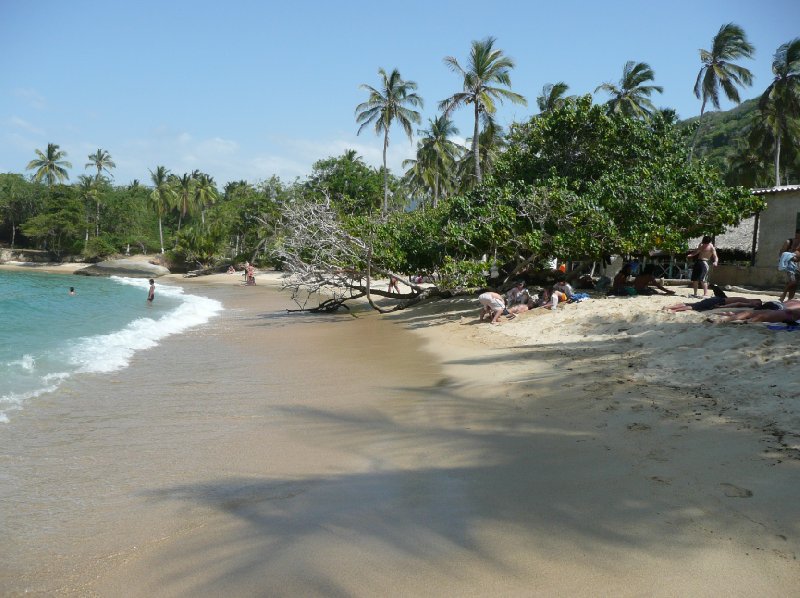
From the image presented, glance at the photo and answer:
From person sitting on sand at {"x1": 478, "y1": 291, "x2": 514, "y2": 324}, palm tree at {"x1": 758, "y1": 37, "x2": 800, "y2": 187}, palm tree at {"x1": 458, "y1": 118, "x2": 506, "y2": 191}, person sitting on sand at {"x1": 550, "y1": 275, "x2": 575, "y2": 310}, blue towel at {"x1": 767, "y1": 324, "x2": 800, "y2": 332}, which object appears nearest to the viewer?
blue towel at {"x1": 767, "y1": 324, "x2": 800, "y2": 332}

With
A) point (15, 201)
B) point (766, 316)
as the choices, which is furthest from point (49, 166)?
point (766, 316)

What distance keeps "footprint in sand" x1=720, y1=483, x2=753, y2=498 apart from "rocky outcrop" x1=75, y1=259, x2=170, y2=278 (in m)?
54.6

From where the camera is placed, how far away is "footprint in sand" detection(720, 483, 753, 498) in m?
3.85

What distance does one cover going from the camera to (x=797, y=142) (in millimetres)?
34938

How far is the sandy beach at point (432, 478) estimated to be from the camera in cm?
324

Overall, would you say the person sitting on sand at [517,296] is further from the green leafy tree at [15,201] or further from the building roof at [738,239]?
the green leafy tree at [15,201]

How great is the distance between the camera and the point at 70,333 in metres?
14.5

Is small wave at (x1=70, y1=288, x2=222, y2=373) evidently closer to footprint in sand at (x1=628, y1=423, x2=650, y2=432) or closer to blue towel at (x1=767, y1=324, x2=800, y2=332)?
footprint in sand at (x1=628, y1=423, x2=650, y2=432)

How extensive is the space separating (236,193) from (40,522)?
64993 mm

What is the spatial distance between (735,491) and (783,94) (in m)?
35.9

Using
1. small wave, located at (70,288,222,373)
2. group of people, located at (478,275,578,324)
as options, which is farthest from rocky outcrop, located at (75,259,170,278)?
group of people, located at (478,275,578,324)

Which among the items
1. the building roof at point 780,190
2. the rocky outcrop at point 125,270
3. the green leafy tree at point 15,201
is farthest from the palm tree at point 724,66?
the green leafy tree at point 15,201

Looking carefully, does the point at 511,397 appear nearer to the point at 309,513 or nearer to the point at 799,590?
the point at 309,513

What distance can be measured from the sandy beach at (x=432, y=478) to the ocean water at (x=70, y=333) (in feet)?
2.74
